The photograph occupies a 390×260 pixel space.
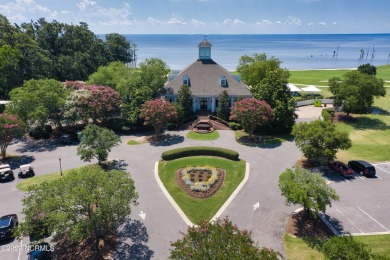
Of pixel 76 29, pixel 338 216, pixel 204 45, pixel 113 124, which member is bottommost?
pixel 338 216

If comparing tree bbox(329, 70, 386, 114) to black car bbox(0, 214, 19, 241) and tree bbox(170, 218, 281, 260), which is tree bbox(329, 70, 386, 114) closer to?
tree bbox(170, 218, 281, 260)

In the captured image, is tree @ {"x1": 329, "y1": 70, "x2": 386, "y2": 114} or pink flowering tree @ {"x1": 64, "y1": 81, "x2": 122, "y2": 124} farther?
tree @ {"x1": 329, "y1": 70, "x2": 386, "y2": 114}

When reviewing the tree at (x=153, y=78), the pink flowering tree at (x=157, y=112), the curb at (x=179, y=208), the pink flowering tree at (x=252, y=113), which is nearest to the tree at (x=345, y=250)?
the curb at (x=179, y=208)

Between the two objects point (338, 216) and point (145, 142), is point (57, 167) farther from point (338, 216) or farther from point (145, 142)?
point (338, 216)

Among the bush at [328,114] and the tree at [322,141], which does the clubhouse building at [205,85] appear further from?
the tree at [322,141]

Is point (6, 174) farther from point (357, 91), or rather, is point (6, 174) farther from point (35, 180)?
point (357, 91)

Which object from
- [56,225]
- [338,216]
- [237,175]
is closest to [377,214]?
[338,216]

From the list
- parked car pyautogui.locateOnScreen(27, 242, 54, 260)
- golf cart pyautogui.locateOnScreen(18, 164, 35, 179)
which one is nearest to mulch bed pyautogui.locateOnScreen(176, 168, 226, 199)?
parked car pyautogui.locateOnScreen(27, 242, 54, 260)
